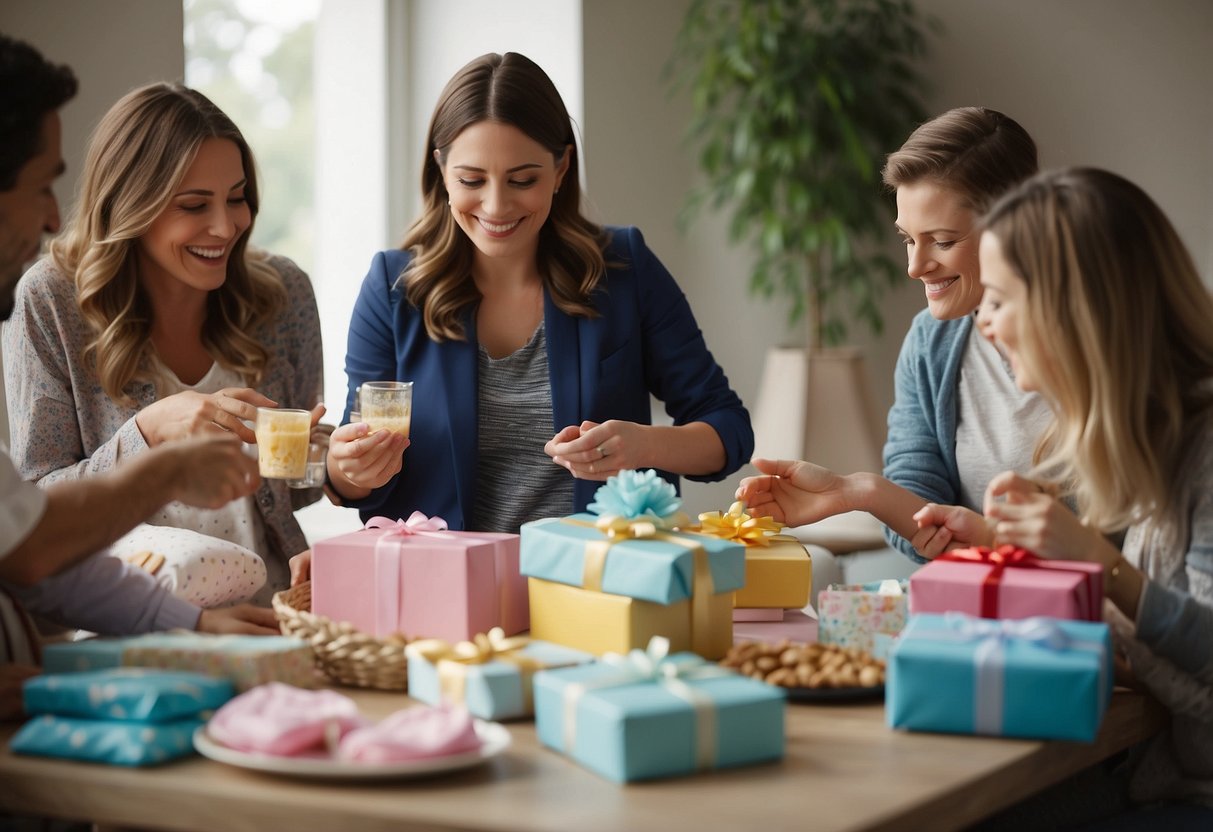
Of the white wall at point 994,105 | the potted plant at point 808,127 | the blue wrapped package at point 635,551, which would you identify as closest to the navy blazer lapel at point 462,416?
the blue wrapped package at point 635,551

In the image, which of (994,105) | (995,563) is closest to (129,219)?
(995,563)

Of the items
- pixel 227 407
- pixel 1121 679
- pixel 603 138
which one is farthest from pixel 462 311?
pixel 603 138

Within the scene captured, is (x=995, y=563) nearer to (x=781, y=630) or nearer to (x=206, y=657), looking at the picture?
(x=781, y=630)

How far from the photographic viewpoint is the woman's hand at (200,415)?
83.0 inches

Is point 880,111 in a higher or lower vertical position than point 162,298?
higher

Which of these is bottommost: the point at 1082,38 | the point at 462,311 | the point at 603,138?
the point at 462,311

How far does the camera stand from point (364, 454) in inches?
83.4

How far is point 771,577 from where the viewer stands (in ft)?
6.26

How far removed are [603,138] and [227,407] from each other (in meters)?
2.73

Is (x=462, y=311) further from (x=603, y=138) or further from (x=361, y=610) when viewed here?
(x=603, y=138)

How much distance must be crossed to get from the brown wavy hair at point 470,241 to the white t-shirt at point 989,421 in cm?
69

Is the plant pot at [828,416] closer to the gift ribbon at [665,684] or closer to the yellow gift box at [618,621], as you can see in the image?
the yellow gift box at [618,621]

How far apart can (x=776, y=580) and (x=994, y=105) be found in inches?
133

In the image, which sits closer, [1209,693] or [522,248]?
[1209,693]
